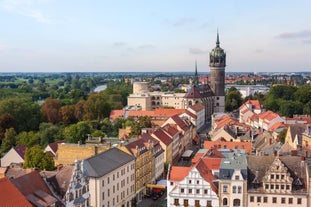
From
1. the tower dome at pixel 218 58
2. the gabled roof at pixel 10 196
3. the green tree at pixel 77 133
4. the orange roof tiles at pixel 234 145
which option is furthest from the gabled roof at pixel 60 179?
the tower dome at pixel 218 58

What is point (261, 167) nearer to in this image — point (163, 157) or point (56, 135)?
point (163, 157)

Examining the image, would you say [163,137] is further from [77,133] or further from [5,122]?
[5,122]

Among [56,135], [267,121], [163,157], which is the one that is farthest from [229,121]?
[56,135]

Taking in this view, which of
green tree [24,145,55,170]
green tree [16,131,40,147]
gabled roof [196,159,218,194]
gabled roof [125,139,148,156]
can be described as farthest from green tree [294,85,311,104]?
green tree [24,145,55,170]

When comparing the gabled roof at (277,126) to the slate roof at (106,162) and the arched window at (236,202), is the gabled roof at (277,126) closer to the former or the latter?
the slate roof at (106,162)

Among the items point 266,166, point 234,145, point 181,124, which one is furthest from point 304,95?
point 266,166

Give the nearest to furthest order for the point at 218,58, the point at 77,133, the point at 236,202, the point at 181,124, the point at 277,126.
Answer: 1. the point at 236,202
2. the point at 77,133
3. the point at 277,126
4. the point at 181,124
5. the point at 218,58

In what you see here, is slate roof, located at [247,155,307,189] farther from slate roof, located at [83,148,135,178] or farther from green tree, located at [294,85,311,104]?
green tree, located at [294,85,311,104]
